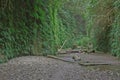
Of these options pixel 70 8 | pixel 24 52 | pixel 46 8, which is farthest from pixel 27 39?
pixel 70 8

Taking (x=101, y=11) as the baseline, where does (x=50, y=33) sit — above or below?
below

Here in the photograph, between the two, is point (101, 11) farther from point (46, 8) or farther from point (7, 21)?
point (7, 21)

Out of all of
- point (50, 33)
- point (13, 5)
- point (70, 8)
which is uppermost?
point (70, 8)

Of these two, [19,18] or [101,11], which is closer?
[19,18]

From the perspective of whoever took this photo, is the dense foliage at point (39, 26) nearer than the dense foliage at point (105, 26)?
Yes

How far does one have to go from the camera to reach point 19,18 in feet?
49.4

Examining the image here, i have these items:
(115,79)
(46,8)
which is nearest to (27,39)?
(46,8)

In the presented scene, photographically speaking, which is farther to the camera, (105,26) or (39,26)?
(105,26)

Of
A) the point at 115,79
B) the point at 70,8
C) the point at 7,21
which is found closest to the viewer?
the point at 115,79

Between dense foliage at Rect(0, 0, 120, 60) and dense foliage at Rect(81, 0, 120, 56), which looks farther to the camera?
A: dense foliage at Rect(81, 0, 120, 56)

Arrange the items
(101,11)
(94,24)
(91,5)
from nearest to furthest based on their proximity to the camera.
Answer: (101,11) → (91,5) → (94,24)

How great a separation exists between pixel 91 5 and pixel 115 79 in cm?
1240

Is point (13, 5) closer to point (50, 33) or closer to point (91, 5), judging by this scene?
point (50, 33)

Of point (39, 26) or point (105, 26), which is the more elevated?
point (105, 26)
